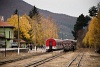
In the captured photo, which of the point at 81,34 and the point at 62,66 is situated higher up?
the point at 81,34

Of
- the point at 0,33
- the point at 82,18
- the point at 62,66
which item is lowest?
the point at 62,66

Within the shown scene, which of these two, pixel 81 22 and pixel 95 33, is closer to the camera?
pixel 95 33

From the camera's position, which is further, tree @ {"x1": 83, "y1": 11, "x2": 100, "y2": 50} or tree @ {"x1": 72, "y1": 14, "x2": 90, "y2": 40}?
tree @ {"x1": 72, "y1": 14, "x2": 90, "y2": 40}

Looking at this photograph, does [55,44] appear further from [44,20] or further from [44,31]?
[44,20]

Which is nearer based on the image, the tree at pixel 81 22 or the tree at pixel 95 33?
the tree at pixel 95 33

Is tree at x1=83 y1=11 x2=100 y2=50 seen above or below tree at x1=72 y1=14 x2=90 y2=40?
below

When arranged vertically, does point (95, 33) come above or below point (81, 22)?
below

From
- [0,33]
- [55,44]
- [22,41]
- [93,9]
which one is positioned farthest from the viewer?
[93,9]

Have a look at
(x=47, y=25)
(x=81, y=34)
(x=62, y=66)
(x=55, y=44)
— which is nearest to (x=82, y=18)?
(x=81, y=34)

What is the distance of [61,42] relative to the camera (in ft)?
232

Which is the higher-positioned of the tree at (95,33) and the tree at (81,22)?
the tree at (81,22)

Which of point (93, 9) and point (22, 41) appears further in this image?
point (93, 9)

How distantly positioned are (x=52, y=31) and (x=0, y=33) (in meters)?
29.7

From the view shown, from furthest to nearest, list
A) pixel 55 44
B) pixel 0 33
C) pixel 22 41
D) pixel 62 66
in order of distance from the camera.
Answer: pixel 22 41, pixel 0 33, pixel 55 44, pixel 62 66
